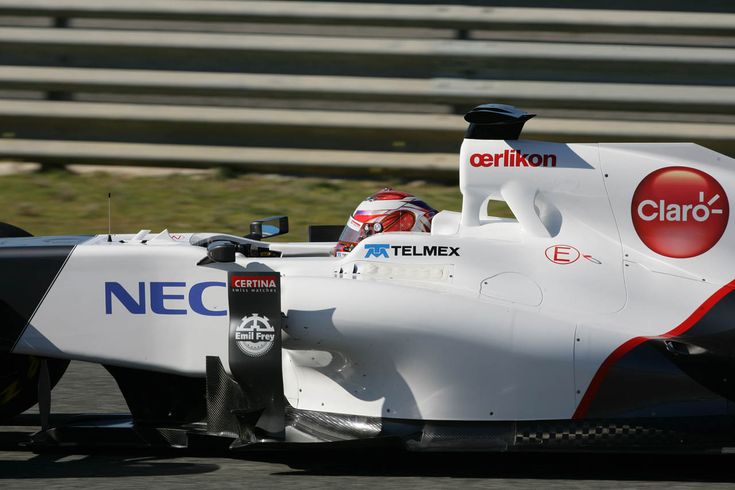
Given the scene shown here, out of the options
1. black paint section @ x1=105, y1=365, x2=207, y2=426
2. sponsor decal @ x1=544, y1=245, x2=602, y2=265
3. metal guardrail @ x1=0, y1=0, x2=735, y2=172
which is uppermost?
metal guardrail @ x1=0, y1=0, x2=735, y2=172

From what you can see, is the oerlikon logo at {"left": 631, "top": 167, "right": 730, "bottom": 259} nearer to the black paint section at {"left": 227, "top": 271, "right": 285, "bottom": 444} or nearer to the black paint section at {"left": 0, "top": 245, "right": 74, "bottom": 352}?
the black paint section at {"left": 227, "top": 271, "right": 285, "bottom": 444}

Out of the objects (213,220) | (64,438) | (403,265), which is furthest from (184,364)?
(213,220)

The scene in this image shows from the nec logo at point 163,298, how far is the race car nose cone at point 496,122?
1.18 meters

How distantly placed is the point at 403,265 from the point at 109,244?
1.16m

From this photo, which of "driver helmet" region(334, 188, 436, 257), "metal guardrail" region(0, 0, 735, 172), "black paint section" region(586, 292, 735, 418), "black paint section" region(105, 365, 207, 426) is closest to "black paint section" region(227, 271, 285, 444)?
"black paint section" region(105, 365, 207, 426)

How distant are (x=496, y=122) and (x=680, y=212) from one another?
79 centimetres

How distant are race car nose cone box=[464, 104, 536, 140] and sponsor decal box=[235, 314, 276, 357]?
3.74 feet

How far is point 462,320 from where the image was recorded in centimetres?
408

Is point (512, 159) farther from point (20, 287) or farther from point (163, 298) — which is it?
point (20, 287)

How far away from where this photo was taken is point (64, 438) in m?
4.39

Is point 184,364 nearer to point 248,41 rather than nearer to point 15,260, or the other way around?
point 15,260

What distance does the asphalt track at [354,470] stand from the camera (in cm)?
395

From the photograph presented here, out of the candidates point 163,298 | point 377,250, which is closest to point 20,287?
point 163,298

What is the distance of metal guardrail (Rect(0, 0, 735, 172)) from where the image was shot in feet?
26.5
